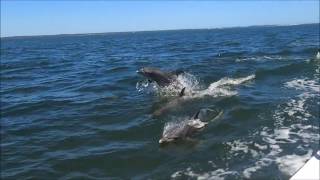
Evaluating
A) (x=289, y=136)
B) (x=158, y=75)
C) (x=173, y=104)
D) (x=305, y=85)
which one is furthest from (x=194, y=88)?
(x=289, y=136)

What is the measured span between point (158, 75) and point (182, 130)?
22.6ft

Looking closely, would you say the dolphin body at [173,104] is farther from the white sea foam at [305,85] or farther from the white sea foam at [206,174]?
the white sea foam at [206,174]

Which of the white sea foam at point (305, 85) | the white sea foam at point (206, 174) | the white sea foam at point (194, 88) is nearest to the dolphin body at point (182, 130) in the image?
the white sea foam at point (206, 174)

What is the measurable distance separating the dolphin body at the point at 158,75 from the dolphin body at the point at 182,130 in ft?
18.7

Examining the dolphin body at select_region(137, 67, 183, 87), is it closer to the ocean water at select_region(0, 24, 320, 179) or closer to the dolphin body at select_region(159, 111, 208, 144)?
the ocean water at select_region(0, 24, 320, 179)

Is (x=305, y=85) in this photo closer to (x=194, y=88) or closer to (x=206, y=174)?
(x=194, y=88)

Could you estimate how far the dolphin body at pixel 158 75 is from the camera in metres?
19.0

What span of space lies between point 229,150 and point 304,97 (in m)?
6.76

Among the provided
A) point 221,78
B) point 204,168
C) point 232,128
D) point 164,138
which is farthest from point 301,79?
point 204,168

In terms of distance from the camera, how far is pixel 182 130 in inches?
489

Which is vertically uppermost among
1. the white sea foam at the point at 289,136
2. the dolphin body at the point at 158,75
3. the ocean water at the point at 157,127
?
the dolphin body at the point at 158,75

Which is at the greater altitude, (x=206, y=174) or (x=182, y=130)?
(x=182, y=130)

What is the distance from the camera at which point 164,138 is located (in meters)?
12.1

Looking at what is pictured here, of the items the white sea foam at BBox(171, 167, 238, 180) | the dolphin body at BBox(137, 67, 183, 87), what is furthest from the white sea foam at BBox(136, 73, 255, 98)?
the white sea foam at BBox(171, 167, 238, 180)
